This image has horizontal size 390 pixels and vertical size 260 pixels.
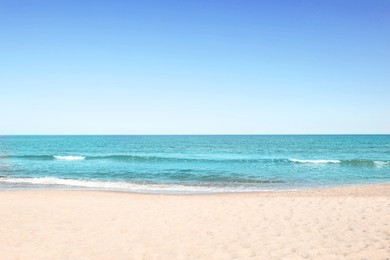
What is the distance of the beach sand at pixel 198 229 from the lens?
6.67m

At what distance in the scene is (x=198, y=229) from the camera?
8508mm

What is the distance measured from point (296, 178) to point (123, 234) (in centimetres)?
1775

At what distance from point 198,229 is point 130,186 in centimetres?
1172

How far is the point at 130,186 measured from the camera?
63.7ft

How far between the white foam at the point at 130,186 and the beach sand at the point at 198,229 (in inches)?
205

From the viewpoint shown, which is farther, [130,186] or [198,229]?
[130,186]

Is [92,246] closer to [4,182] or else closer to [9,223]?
[9,223]

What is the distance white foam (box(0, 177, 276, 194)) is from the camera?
17.8 metres

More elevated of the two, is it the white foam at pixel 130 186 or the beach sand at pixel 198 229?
the beach sand at pixel 198 229

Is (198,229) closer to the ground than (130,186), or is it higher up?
higher up

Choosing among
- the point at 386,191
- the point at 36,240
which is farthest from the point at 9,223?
the point at 386,191

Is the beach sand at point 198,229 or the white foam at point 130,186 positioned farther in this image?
the white foam at point 130,186

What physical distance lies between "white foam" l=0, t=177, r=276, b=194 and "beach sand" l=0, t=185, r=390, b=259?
5.22m

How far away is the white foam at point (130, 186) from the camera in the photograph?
58.3 feet
